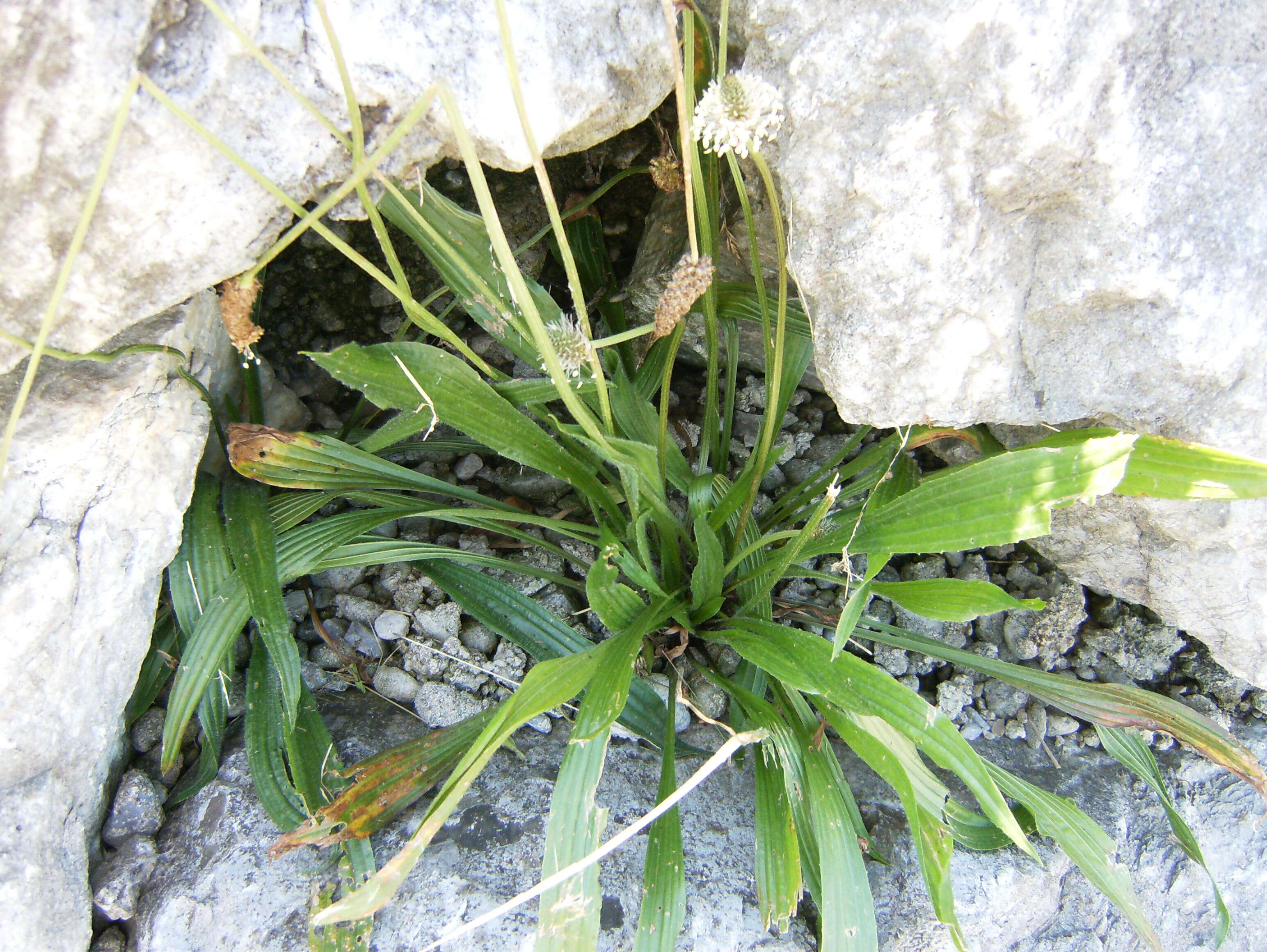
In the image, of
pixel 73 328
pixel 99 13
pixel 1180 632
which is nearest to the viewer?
pixel 99 13

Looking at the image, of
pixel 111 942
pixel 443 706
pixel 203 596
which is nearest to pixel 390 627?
pixel 443 706

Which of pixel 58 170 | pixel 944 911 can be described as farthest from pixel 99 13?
pixel 944 911

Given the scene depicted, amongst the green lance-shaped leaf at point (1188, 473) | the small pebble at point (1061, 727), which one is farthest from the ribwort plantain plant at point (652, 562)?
the small pebble at point (1061, 727)

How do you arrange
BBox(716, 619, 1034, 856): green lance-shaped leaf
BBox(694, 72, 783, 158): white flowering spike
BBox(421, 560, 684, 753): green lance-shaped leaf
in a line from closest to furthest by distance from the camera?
BBox(694, 72, 783, 158): white flowering spike < BBox(716, 619, 1034, 856): green lance-shaped leaf < BBox(421, 560, 684, 753): green lance-shaped leaf

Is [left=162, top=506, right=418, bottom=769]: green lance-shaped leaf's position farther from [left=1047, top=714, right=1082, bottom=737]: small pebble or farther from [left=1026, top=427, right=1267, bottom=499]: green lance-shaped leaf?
[left=1047, top=714, right=1082, bottom=737]: small pebble

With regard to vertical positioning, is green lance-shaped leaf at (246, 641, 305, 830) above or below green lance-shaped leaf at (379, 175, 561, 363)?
below

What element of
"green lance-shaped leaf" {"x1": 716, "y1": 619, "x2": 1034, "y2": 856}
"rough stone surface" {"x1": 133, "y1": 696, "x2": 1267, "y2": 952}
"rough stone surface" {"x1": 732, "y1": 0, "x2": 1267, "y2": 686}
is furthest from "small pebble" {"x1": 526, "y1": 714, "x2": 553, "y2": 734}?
"rough stone surface" {"x1": 732, "y1": 0, "x2": 1267, "y2": 686}

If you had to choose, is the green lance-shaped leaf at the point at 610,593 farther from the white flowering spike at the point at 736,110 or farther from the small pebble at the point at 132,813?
the small pebble at the point at 132,813

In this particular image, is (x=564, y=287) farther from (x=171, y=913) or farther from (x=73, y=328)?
(x=171, y=913)
